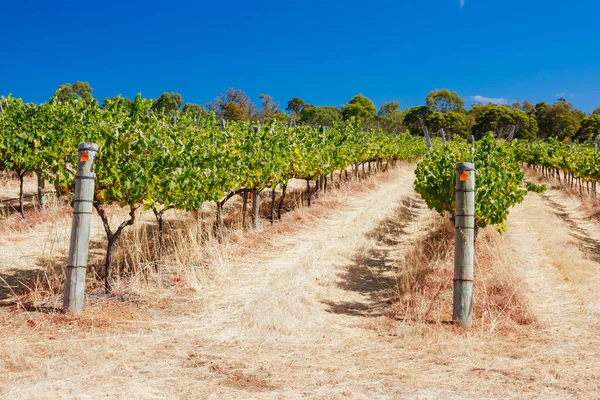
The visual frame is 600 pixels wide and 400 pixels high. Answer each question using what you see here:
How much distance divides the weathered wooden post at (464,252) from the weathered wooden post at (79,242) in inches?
145

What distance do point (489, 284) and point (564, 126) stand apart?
5840 centimetres

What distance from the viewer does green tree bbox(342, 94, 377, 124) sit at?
63.7m

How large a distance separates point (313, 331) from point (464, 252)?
1703 millimetres

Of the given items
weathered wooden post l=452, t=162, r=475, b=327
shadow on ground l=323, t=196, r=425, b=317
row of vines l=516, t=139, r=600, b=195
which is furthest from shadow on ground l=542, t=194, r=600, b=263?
weathered wooden post l=452, t=162, r=475, b=327

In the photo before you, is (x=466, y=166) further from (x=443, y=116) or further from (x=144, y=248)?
(x=443, y=116)

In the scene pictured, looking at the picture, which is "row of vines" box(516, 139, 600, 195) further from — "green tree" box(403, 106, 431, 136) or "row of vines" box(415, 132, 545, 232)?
"green tree" box(403, 106, 431, 136)

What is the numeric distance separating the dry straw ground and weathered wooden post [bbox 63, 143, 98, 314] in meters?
0.17

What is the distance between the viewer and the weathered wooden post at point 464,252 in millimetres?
5164

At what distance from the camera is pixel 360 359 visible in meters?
4.37

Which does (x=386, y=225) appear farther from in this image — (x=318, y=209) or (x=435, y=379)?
(x=435, y=379)

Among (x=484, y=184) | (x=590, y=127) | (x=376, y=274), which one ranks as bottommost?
(x=376, y=274)

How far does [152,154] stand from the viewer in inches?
234

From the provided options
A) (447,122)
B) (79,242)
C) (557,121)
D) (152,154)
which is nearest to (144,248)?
(152,154)

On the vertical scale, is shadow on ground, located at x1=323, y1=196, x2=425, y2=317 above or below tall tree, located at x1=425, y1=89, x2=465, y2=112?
below
